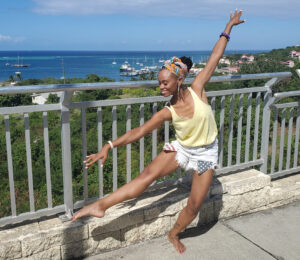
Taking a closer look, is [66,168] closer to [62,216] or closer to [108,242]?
[62,216]

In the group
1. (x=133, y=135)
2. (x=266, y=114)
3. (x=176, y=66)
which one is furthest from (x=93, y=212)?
(x=266, y=114)

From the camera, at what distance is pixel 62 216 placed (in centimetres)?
312

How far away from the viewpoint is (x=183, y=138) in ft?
9.85

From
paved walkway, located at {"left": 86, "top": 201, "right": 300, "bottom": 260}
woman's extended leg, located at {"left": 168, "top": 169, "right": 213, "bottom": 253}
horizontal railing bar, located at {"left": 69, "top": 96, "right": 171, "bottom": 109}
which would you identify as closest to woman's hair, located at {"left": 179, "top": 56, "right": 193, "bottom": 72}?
horizontal railing bar, located at {"left": 69, "top": 96, "right": 171, "bottom": 109}

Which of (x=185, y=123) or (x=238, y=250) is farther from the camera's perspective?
(x=238, y=250)

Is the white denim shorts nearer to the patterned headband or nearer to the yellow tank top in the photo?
the yellow tank top

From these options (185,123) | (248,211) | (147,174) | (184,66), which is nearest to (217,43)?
(184,66)

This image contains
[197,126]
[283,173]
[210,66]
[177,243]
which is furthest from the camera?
[283,173]

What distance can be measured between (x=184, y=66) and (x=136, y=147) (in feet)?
47.1

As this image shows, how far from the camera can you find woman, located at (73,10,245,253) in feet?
9.30

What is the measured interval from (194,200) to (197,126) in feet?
2.06

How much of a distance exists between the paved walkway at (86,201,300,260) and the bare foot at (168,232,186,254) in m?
0.04

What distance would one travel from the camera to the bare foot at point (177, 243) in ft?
10.4

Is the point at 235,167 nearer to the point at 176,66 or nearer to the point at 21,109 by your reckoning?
the point at 176,66
